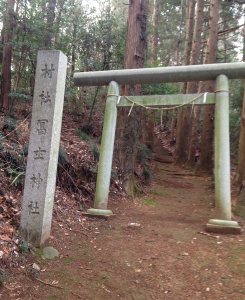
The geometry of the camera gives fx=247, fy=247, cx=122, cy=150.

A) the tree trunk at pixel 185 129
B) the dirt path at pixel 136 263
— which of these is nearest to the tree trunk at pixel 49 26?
the dirt path at pixel 136 263

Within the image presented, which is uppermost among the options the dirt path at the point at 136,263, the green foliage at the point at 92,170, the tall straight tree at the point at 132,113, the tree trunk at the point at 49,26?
the tree trunk at the point at 49,26

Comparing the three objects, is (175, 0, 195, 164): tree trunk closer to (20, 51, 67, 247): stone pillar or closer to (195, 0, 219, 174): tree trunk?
(195, 0, 219, 174): tree trunk

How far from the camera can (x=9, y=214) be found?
3.52 m

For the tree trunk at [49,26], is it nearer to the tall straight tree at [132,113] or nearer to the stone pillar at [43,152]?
the tall straight tree at [132,113]

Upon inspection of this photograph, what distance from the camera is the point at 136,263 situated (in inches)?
126

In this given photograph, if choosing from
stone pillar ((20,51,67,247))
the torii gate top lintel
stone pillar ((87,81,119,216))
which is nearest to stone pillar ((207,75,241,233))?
the torii gate top lintel

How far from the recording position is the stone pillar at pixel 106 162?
4.87m

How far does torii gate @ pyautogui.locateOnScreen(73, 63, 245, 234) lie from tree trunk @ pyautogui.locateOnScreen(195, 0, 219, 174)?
601cm

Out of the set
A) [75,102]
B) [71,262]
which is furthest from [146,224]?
[75,102]

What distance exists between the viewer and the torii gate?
13.8ft

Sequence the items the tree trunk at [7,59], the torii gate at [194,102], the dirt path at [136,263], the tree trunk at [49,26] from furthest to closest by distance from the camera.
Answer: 1. the tree trunk at [7,59]
2. the tree trunk at [49,26]
3. the torii gate at [194,102]
4. the dirt path at [136,263]

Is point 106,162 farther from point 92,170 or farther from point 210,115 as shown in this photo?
point 210,115

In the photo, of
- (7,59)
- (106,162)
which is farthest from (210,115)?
(7,59)

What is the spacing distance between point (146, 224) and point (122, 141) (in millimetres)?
2859
